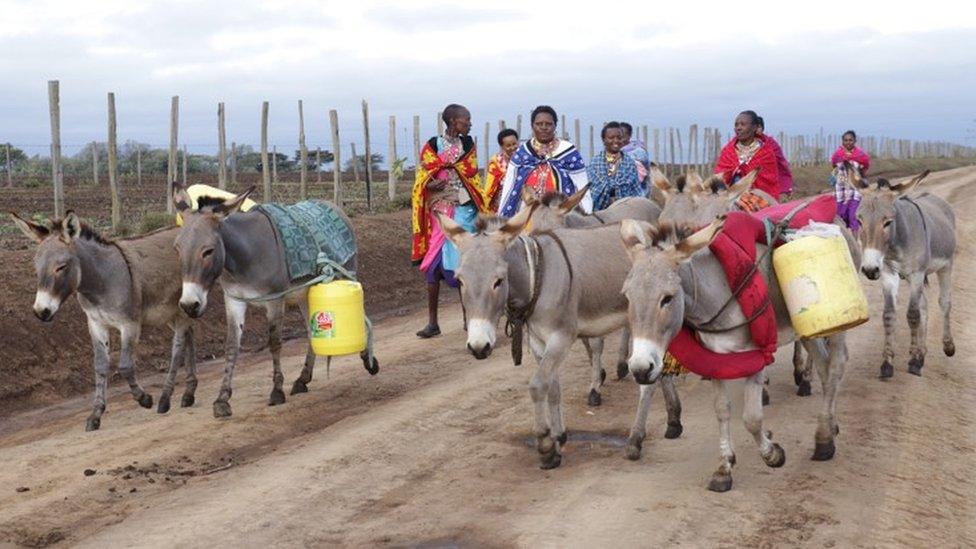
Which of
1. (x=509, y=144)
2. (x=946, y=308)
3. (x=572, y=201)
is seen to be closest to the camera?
(x=572, y=201)

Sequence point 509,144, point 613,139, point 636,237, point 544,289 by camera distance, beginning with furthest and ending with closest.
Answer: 1. point 509,144
2. point 613,139
3. point 544,289
4. point 636,237

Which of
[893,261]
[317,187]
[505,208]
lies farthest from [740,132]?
[317,187]

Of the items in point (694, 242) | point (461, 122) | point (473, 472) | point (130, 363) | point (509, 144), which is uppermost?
point (461, 122)

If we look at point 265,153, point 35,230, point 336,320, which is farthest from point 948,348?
point 265,153

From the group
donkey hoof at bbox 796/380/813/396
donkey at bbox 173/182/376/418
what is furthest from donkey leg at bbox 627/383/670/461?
donkey at bbox 173/182/376/418

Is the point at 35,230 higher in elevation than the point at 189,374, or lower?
higher

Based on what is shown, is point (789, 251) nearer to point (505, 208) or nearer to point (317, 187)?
point (505, 208)

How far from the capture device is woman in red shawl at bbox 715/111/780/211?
11.5 metres

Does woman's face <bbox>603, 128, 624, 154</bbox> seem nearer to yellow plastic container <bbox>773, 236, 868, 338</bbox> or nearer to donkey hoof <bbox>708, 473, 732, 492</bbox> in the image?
yellow plastic container <bbox>773, 236, 868, 338</bbox>

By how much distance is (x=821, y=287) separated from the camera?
6984 mm

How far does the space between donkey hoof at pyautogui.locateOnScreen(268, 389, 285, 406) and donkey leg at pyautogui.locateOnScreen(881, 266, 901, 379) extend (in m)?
5.44

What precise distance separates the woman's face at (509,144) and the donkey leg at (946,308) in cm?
469

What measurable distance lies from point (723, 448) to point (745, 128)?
5.38 m

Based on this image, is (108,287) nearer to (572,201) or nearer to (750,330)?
(572,201)
